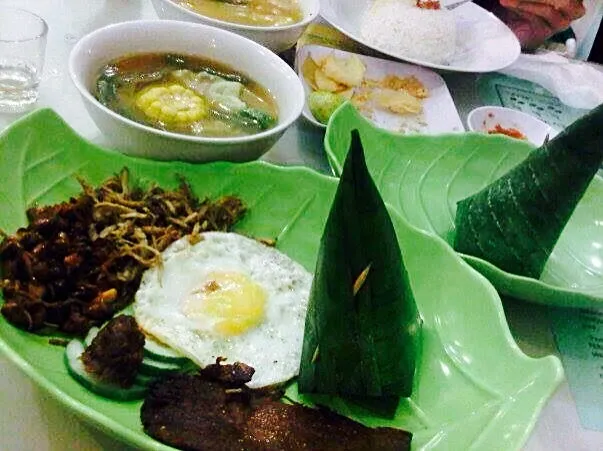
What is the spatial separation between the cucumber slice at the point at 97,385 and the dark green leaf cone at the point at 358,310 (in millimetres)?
259

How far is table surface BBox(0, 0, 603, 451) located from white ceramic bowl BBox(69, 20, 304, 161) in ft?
0.56

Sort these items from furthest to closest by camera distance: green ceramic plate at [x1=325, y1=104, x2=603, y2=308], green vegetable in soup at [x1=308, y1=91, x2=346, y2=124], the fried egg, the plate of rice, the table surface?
the plate of rice, green vegetable in soup at [x1=308, y1=91, x2=346, y2=124], green ceramic plate at [x1=325, y1=104, x2=603, y2=308], the fried egg, the table surface

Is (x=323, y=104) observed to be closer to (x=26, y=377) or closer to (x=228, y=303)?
(x=228, y=303)

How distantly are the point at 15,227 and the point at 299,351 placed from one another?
0.54 metres

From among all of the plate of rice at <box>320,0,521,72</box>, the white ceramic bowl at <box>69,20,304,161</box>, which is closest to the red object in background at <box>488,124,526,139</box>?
the plate of rice at <box>320,0,521,72</box>

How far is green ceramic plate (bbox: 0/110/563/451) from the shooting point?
0.98 meters

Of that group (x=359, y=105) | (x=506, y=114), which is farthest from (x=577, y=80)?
(x=359, y=105)

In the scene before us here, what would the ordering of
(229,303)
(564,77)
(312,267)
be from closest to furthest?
(229,303)
(312,267)
(564,77)

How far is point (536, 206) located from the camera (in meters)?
1.44

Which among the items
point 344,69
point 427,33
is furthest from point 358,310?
point 427,33

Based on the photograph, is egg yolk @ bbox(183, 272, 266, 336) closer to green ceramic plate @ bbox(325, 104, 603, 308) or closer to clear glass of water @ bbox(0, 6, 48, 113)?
green ceramic plate @ bbox(325, 104, 603, 308)

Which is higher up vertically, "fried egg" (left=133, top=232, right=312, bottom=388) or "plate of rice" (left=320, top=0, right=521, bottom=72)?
"plate of rice" (left=320, top=0, right=521, bottom=72)

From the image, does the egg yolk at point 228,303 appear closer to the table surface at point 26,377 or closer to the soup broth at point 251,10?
the table surface at point 26,377

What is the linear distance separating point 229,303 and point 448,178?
78 centimetres
